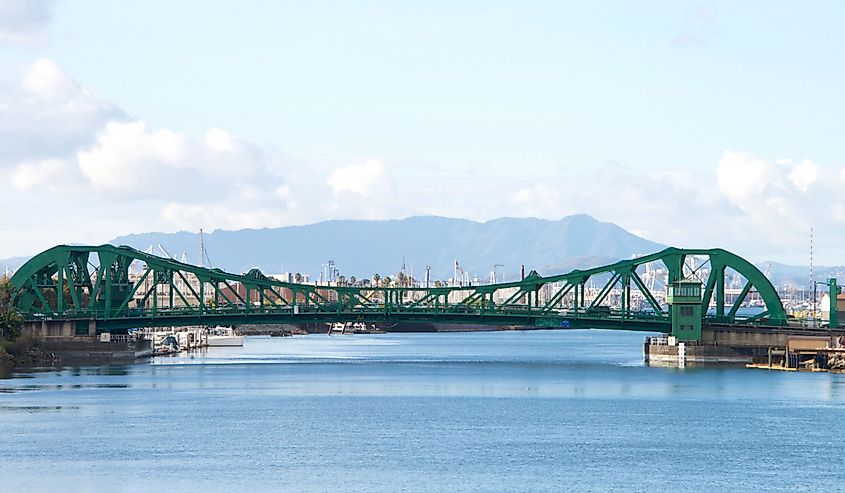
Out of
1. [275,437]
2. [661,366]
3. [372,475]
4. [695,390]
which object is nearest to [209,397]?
[275,437]

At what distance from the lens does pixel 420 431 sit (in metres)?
96.6

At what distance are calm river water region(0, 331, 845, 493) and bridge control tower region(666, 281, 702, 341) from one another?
8849mm

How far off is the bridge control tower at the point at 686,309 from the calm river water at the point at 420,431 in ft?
29.0

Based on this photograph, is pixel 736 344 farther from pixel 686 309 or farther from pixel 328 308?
pixel 328 308

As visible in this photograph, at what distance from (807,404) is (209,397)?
42497 mm

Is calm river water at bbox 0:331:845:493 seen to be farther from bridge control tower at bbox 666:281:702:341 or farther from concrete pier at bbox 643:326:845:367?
concrete pier at bbox 643:326:845:367

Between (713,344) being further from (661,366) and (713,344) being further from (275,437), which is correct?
(275,437)

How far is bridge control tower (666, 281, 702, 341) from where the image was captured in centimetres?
16025

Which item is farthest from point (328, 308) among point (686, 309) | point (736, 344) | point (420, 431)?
point (420, 431)

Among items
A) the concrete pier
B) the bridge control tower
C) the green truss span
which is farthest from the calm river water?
the green truss span

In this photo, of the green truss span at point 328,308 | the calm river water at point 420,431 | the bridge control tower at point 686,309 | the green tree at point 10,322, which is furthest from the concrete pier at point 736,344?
the green tree at point 10,322

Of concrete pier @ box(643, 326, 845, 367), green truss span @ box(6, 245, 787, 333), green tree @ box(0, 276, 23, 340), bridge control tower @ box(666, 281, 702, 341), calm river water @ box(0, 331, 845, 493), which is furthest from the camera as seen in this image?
green truss span @ box(6, 245, 787, 333)

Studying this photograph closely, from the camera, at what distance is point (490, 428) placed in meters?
98.8

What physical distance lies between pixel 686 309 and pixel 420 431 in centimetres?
6883
